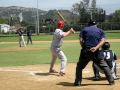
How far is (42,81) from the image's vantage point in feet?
39.5

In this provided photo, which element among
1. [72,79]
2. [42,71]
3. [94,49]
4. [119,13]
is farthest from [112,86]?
[119,13]

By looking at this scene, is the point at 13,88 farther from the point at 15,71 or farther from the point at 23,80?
the point at 15,71

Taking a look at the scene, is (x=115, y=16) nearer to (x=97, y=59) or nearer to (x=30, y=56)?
(x=30, y=56)

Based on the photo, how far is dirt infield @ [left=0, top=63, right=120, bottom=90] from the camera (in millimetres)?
10945

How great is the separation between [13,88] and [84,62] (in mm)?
1991

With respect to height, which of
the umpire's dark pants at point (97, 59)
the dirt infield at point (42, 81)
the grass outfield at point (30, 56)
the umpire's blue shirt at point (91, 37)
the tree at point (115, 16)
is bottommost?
the tree at point (115, 16)

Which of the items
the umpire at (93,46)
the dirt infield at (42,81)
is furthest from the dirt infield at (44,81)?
the umpire at (93,46)

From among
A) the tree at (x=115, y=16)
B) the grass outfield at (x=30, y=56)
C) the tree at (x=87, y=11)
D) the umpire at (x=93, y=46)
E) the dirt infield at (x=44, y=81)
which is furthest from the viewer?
the tree at (x=115, y=16)

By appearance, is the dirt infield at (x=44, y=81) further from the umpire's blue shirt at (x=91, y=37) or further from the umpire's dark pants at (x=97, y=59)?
the umpire's blue shirt at (x=91, y=37)

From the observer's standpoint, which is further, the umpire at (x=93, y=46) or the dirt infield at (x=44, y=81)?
the dirt infield at (x=44, y=81)

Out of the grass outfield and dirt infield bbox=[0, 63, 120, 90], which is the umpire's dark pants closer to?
dirt infield bbox=[0, 63, 120, 90]

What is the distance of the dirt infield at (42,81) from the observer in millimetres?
10945

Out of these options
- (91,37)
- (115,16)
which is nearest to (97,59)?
(91,37)

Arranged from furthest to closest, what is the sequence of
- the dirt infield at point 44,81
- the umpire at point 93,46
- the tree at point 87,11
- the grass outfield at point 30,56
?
the tree at point 87,11 < the grass outfield at point 30,56 < the dirt infield at point 44,81 < the umpire at point 93,46
